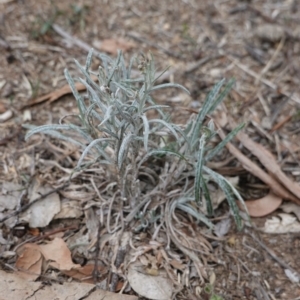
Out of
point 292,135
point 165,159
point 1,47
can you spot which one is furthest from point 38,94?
point 292,135

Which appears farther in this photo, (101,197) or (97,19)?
(97,19)

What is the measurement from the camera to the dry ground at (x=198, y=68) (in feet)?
6.68

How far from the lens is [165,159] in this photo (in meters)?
2.10

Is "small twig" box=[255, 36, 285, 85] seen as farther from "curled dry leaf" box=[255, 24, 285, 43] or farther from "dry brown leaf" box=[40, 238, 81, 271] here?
"dry brown leaf" box=[40, 238, 81, 271]

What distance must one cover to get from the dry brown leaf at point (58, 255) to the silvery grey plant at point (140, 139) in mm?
265

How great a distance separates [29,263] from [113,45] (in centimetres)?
134

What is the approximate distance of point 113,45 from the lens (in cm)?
278

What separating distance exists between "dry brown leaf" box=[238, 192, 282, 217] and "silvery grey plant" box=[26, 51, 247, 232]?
185 millimetres

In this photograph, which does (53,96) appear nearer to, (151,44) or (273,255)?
(151,44)

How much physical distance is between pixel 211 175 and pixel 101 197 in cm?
45

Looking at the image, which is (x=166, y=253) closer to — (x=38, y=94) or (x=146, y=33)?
(x=38, y=94)

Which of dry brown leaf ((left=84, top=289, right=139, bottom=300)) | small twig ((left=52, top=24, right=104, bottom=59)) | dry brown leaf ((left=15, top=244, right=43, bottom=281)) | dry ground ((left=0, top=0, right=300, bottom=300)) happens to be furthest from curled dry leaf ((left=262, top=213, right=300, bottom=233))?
small twig ((left=52, top=24, right=104, bottom=59))

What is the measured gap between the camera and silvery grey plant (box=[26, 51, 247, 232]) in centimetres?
176

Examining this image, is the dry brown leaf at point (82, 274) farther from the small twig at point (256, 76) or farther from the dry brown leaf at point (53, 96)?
the small twig at point (256, 76)
